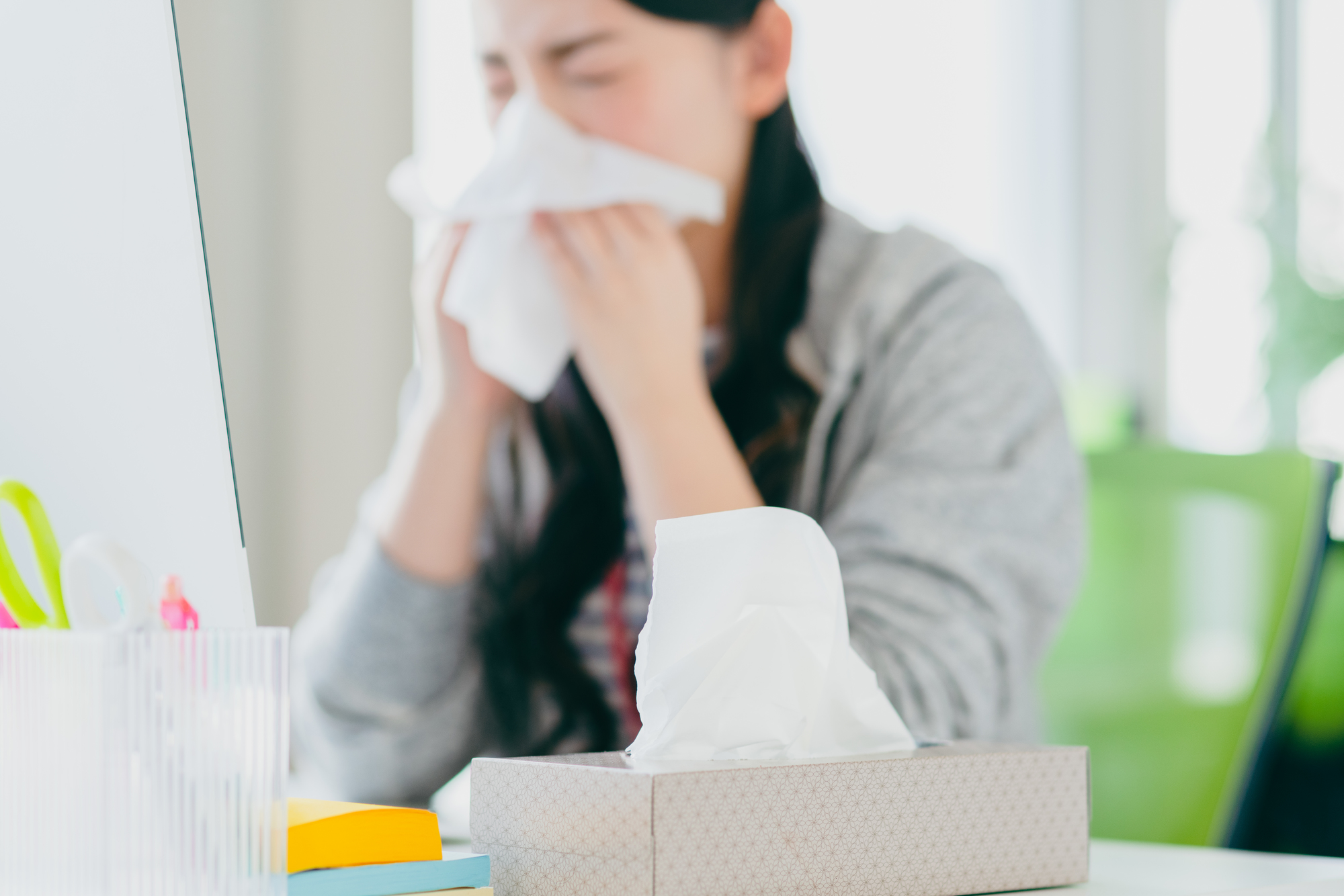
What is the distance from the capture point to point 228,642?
26cm

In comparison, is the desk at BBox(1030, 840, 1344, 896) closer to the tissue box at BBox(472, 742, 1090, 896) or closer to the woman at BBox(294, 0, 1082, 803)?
the tissue box at BBox(472, 742, 1090, 896)

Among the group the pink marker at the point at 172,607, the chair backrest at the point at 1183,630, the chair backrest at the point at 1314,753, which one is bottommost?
the chair backrest at the point at 1314,753

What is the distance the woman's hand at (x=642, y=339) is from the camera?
0.75 metres

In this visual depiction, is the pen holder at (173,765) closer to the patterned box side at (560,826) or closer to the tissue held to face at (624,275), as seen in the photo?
the patterned box side at (560,826)

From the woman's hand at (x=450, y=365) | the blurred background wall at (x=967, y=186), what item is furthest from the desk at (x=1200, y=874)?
the blurred background wall at (x=967, y=186)

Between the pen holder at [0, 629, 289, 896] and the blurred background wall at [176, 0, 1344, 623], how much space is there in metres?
0.92

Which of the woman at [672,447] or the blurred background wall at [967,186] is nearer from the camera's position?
the woman at [672,447]

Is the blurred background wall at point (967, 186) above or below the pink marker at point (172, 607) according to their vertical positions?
below

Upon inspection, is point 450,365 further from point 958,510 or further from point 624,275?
point 958,510

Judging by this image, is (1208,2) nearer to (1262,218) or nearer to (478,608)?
(1262,218)

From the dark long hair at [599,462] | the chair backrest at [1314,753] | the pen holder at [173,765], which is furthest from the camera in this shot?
the chair backrest at [1314,753]

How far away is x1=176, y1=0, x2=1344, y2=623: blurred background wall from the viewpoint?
3.92 feet

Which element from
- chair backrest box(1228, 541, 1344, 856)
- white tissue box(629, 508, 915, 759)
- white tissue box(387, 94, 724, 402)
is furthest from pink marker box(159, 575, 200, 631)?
chair backrest box(1228, 541, 1344, 856)

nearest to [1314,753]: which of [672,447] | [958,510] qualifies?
[958,510]
